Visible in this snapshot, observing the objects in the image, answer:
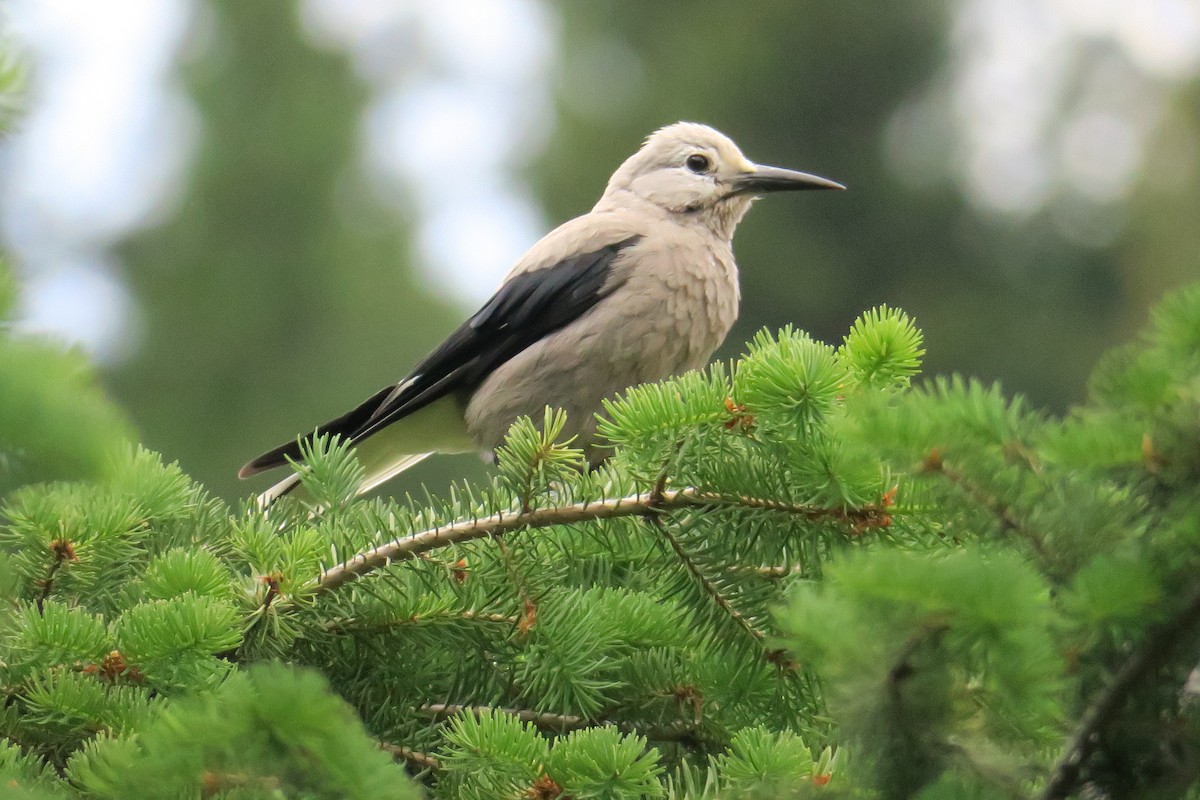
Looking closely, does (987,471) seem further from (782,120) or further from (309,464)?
(782,120)

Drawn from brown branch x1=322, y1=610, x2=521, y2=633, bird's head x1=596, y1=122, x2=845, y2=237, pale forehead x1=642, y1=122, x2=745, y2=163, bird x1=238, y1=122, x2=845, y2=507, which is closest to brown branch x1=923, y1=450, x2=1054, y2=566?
brown branch x1=322, y1=610, x2=521, y2=633

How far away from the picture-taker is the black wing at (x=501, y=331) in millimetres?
3371

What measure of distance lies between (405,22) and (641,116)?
3793 mm

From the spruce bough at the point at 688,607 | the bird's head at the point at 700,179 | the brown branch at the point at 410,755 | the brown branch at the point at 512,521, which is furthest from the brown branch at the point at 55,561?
the bird's head at the point at 700,179

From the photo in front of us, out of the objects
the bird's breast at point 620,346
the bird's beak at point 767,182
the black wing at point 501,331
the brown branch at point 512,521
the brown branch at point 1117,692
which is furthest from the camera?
the bird's beak at point 767,182

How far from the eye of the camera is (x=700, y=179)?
12.8 feet

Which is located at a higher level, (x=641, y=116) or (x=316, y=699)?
(x=641, y=116)

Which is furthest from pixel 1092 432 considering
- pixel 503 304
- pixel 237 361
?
pixel 237 361

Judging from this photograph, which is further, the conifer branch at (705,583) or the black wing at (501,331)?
the black wing at (501,331)

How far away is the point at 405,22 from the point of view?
57.1ft

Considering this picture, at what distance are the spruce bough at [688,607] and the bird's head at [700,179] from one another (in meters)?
2.02

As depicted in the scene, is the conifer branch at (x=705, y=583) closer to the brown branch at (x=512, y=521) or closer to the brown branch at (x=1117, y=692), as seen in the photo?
the brown branch at (x=512, y=521)

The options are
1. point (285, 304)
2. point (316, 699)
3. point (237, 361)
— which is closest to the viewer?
point (316, 699)

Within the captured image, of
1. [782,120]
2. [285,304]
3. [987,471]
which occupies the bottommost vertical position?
[987,471]
